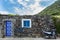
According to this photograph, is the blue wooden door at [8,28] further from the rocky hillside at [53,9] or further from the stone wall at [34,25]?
the rocky hillside at [53,9]

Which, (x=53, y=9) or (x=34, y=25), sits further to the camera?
(x=53, y=9)

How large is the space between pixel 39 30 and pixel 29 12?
299 cm

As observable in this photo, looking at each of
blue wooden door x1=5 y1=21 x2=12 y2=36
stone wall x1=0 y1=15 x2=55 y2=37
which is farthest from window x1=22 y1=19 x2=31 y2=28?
blue wooden door x1=5 y1=21 x2=12 y2=36

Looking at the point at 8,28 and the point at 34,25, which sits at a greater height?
the point at 34,25

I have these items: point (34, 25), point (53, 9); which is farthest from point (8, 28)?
point (53, 9)

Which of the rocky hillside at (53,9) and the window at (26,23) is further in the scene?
the rocky hillside at (53,9)

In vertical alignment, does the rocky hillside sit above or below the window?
above

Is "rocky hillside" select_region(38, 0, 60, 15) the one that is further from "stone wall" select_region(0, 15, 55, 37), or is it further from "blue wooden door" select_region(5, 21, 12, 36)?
"blue wooden door" select_region(5, 21, 12, 36)

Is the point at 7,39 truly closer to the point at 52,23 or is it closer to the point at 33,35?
the point at 33,35

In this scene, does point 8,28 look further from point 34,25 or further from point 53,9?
point 53,9

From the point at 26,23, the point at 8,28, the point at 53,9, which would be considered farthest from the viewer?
the point at 53,9

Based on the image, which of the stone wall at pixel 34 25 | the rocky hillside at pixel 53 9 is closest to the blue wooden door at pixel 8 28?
the stone wall at pixel 34 25

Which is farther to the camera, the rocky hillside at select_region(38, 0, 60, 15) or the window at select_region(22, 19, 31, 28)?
the rocky hillside at select_region(38, 0, 60, 15)

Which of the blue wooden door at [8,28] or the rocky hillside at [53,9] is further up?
the rocky hillside at [53,9]
